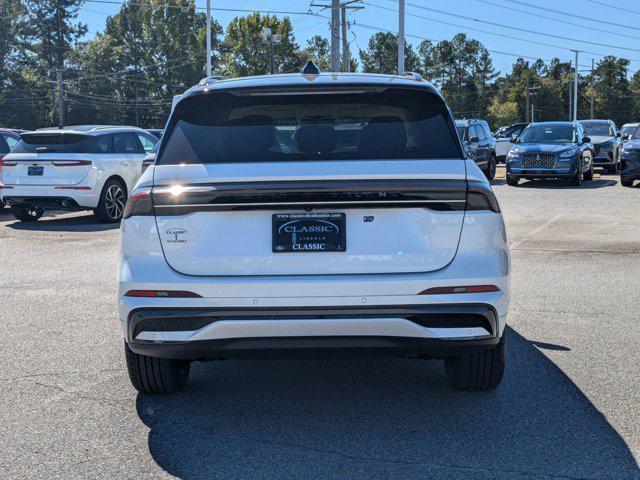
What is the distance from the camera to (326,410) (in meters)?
4.53

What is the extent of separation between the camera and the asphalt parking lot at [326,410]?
12.4 feet

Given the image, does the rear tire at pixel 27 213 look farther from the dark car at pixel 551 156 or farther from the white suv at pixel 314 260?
the dark car at pixel 551 156

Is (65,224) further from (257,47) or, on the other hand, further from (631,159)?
(257,47)

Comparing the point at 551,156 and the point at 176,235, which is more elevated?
the point at 551,156

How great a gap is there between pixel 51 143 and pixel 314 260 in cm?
1099

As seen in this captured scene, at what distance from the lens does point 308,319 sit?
389 cm

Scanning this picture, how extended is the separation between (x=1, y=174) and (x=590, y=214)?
10.5m

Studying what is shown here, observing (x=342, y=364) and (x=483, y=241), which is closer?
(x=483, y=241)

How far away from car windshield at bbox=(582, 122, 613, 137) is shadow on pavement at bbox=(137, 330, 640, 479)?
2344 centimetres

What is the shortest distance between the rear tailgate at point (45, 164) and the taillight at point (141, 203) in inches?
394

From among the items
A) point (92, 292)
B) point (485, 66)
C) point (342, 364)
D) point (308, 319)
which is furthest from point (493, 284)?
point (485, 66)

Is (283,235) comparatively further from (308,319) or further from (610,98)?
(610,98)

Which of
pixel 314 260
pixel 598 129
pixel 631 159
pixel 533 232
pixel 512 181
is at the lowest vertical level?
pixel 533 232

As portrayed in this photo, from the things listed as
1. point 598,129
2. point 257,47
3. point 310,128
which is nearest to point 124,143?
point 310,128
